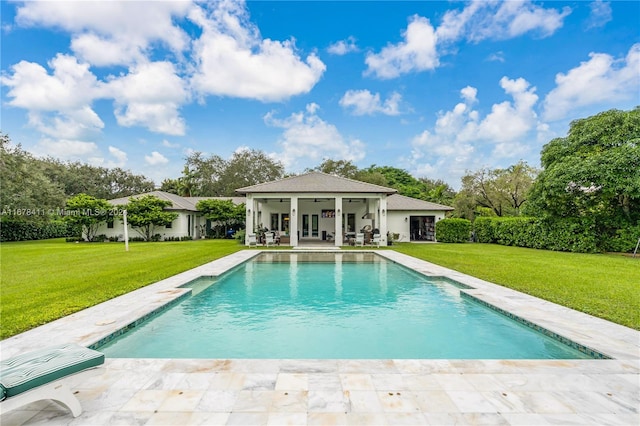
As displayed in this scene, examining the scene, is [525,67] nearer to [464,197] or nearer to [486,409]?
Result: [464,197]

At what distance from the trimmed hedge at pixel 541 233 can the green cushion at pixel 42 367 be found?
20695mm

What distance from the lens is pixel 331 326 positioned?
5758 millimetres

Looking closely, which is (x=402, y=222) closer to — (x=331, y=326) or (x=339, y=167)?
(x=339, y=167)

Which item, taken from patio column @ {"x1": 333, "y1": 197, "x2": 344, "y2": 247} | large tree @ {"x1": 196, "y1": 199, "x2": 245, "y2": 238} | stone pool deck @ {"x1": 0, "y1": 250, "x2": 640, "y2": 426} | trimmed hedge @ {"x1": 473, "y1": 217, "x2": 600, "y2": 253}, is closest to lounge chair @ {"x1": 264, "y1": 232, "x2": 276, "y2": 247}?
patio column @ {"x1": 333, "y1": 197, "x2": 344, "y2": 247}

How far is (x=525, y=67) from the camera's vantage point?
18531 millimetres

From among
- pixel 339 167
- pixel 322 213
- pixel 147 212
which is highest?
pixel 339 167

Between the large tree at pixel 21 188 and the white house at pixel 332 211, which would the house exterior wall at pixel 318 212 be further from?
the large tree at pixel 21 188

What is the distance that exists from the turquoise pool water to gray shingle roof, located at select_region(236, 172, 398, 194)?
967 centimetres

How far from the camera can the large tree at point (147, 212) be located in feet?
78.7

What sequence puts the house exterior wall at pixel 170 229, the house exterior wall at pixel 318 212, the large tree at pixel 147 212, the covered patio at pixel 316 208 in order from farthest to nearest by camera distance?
the house exterior wall at pixel 170 229
the large tree at pixel 147 212
the house exterior wall at pixel 318 212
the covered patio at pixel 316 208

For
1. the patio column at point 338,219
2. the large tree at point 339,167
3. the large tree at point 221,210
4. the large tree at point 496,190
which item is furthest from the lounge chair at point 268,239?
the large tree at point 339,167

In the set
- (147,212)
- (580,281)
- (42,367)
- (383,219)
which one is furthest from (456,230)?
(42,367)

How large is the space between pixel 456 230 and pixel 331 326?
20343mm

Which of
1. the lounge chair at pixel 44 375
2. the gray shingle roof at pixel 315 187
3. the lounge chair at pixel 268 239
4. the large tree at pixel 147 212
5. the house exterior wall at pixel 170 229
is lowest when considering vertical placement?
the lounge chair at pixel 44 375
